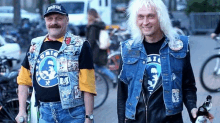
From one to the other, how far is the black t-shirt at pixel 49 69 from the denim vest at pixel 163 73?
51 cm

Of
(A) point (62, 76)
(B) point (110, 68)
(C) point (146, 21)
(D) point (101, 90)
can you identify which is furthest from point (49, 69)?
(B) point (110, 68)

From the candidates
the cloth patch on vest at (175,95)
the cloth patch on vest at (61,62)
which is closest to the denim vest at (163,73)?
the cloth patch on vest at (175,95)

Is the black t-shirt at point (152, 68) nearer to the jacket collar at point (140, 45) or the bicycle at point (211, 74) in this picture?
the jacket collar at point (140, 45)

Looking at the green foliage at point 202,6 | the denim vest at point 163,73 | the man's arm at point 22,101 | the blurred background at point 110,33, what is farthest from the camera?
the green foliage at point 202,6

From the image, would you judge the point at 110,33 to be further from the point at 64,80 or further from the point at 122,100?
the point at 122,100

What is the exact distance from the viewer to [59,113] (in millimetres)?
3445

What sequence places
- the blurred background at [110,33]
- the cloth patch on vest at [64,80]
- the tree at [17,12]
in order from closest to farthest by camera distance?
the cloth patch on vest at [64,80], the blurred background at [110,33], the tree at [17,12]

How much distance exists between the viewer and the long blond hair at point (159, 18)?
9.73 feet

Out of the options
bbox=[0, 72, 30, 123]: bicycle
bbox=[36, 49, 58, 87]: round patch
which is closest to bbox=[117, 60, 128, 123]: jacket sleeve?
bbox=[36, 49, 58, 87]: round patch

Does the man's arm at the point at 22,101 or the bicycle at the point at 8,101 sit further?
the bicycle at the point at 8,101

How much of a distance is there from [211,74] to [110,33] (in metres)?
4.37

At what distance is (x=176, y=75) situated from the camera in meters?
2.99

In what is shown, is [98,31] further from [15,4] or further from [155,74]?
[15,4]

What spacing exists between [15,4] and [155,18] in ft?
70.9
